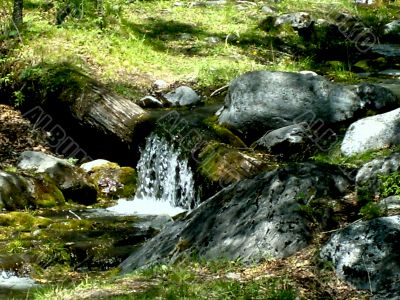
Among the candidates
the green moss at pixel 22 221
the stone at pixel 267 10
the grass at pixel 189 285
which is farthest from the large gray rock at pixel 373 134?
the stone at pixel 267 10

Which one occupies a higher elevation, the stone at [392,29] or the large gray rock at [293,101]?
the large gray rock at [293,101]

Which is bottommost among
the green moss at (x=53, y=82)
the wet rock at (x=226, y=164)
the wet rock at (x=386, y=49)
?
the wet rock at (x=386, y=49)

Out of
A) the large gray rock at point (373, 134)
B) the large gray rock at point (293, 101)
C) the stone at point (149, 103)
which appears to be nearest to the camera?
the large gray rock at point (373, 134)

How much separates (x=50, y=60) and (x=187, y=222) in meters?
8.46

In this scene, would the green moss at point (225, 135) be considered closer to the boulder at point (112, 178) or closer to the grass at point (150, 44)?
the boulder at point (112, 178)

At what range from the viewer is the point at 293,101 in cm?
1041

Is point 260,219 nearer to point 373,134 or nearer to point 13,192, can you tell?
point 373,134

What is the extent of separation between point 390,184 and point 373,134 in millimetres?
2848

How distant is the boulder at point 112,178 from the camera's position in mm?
10406

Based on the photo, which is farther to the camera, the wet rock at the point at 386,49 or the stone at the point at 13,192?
the wet rock at the point at 386,49

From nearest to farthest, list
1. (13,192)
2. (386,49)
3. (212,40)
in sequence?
1. (13,192)
2. (212,40)
3. (386,49)

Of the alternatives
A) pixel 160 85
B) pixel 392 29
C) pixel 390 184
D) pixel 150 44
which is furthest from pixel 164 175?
pixel 392 29

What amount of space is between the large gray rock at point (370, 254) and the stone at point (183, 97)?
29.6ft

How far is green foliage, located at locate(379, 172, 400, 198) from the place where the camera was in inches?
195
